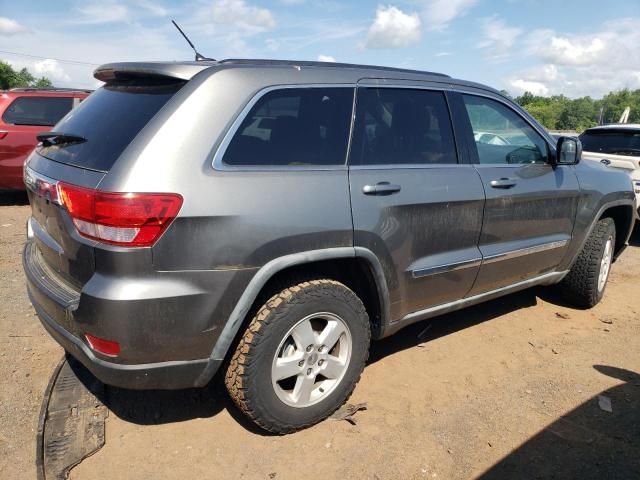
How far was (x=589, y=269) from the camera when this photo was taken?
4.39 metres

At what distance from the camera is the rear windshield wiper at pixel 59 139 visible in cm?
256

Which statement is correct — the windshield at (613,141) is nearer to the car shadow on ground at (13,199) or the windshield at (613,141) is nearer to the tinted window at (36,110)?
the tinted window at (36,110)

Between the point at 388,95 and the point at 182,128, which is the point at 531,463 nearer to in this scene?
the point at 388,95

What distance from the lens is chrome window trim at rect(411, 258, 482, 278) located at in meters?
2.98

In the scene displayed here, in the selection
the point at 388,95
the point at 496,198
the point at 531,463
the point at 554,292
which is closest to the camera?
the point at 531,463

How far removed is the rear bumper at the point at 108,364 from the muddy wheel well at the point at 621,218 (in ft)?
12.3

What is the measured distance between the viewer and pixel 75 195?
2219mm

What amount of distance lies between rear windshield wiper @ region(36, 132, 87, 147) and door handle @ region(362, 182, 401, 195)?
1393mm

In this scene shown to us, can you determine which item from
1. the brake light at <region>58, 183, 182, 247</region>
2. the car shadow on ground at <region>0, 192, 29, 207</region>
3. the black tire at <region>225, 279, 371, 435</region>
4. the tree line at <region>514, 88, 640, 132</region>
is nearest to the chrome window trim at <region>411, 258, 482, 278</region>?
the black tire at <region>225, 279, 371, 435</region>

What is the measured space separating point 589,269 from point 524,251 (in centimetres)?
111

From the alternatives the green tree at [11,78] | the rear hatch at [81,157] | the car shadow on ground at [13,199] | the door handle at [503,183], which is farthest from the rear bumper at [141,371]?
the green tree at [11,78]

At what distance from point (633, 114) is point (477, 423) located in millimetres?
67372

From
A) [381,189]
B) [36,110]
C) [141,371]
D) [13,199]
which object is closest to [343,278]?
[381,189]

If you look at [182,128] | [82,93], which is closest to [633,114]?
[82,93]
